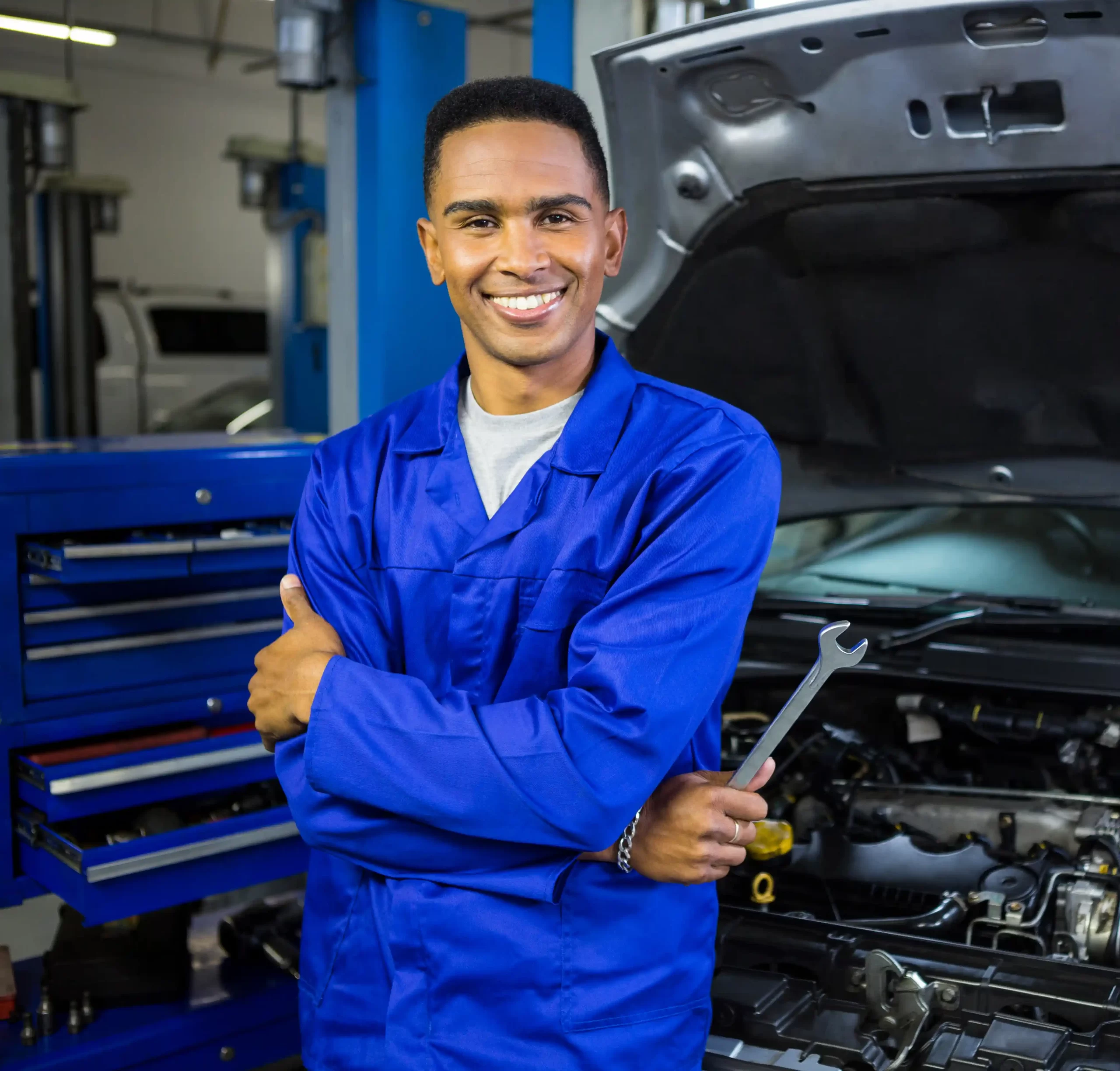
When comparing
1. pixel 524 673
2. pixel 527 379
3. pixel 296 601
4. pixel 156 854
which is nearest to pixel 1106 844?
pixel 524 673

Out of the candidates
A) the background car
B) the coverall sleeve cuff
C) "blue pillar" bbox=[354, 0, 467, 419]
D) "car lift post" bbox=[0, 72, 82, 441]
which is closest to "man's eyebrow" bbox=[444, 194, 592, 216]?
the coverall sleeve cuff

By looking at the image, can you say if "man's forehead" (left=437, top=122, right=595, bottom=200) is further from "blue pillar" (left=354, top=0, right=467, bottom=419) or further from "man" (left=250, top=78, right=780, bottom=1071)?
"blue pillar" (left=354, top=0, right=467, bottom=419)

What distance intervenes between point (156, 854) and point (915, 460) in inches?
57.6

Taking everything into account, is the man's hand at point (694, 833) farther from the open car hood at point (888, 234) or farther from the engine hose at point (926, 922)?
the open car hood at point (888, 234)

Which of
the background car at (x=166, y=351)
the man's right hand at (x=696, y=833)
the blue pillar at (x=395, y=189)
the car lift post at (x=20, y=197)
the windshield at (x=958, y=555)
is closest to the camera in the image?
the man's right hand at (x=696, y=833)

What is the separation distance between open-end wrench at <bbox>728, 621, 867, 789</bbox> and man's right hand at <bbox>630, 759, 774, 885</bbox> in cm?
2

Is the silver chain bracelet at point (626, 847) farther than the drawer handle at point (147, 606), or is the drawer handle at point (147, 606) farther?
the drawer handle at point (147, 606)

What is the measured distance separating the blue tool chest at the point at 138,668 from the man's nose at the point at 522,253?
3.37ft

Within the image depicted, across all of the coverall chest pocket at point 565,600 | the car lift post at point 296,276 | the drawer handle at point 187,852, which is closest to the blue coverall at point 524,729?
the coverall chest pocket at point 565,600

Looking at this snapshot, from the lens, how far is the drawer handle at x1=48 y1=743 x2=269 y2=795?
75.7 inches

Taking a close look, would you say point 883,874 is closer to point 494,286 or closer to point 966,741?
point 966,741

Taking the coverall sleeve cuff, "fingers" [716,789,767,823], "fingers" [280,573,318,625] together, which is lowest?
"fingers" [716,789,767,823]

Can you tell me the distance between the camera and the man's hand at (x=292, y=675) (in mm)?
1246

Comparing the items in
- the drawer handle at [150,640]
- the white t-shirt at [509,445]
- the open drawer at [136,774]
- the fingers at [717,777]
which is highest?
the white t-shirt at [509,445]
